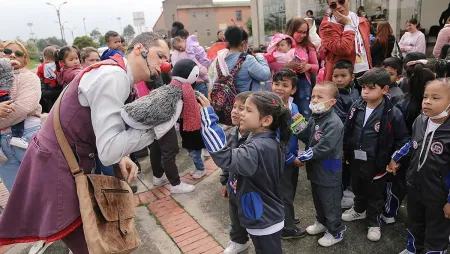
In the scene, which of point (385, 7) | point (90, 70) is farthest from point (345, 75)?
point (385, 7)

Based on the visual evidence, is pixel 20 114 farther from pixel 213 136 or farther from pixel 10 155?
pixel 213 136

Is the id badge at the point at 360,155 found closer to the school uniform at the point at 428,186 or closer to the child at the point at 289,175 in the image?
the school uniform at the point at 428,186

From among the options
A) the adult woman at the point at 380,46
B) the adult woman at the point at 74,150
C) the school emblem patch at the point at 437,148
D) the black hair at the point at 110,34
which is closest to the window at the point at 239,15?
the black hair at the point at 110,34

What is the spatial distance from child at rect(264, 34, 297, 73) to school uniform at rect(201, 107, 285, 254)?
220cm

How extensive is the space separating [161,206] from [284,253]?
5.32ft

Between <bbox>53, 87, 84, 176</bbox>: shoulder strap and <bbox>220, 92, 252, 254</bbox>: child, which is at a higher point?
<bbox>53, 87, 84, 176</bbox>: shoulder strap

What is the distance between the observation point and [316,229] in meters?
2.97

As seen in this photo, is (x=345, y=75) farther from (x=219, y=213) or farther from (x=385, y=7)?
(x=385, y=7)

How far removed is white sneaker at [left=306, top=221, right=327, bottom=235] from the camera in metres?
2.96

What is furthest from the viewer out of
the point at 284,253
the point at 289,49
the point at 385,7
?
the point at 385,7

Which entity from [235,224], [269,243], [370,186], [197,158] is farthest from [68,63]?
[370,186]

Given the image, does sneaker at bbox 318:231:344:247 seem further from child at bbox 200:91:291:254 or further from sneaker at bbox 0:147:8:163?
sneaker at bbox 0:147:8:163

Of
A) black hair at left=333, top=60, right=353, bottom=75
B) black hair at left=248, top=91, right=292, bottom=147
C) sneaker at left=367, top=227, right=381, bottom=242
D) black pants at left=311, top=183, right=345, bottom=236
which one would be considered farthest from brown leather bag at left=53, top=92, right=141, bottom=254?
black hair at left=333, top=60, right=353, bottom=75

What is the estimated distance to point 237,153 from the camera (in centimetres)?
201
